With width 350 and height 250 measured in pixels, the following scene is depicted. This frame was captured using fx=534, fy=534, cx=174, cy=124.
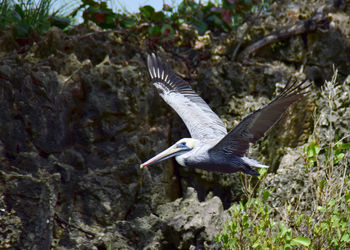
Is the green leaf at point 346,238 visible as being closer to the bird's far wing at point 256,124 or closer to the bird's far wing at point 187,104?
the bird's far wing at point 256,124

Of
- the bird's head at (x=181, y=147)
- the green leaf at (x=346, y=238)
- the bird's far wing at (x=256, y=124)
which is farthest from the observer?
the bird's head at (x=181, y=147)

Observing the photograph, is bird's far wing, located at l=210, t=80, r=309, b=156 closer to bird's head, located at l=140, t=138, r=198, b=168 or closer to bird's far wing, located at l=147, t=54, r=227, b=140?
bird's head, located at l=140, t=138, r=198, b=168

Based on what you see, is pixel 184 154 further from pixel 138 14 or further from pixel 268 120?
pixel 138 14

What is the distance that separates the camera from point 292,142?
6.21 metres

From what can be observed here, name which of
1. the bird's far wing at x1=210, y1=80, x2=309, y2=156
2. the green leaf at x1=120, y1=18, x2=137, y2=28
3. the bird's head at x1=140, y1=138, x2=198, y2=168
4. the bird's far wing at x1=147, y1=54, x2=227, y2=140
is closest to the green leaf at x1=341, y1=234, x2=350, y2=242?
the bird's far wing at x1=210, y1=80, x2=309, y2=156

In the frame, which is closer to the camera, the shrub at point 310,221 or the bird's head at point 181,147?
the shrub at point 310,221

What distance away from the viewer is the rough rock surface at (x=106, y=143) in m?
4.53

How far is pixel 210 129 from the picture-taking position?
5.11m

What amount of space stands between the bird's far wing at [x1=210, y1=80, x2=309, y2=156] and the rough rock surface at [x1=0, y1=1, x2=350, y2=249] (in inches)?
26.2

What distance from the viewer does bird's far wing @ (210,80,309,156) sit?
3721mm

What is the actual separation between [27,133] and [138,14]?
2.69m

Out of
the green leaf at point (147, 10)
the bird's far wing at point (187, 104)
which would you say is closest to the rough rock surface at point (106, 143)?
the bird's far wing at point (187, 104)

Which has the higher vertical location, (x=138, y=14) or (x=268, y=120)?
(x=138, y=14)

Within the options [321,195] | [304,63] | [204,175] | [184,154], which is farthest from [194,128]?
[304,63]
